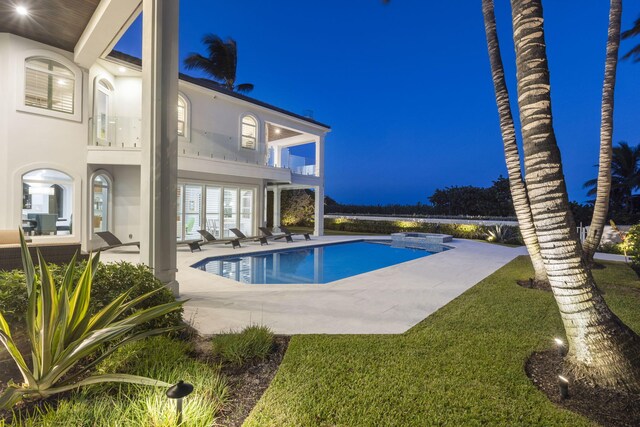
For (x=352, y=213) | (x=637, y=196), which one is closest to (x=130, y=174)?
(x=352, y=213)

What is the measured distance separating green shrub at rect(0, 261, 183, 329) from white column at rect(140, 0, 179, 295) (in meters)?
1.45

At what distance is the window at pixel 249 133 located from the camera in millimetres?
16547

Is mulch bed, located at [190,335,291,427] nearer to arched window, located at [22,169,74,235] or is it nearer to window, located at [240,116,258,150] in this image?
arched window, located at [22,169,74,235]

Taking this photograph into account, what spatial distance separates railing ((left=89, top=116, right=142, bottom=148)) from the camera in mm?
11789

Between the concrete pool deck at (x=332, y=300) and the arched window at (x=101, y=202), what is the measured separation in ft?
14.9

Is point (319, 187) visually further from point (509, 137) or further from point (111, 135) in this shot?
point (509, 137)

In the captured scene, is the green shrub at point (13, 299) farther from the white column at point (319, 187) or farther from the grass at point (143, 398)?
the white column at point (319, 187)

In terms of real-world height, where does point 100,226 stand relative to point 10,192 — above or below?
below

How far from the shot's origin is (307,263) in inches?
480

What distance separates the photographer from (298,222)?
2741 centimetres

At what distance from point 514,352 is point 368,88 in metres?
100

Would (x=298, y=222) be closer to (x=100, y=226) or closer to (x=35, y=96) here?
(x=100, y=226)

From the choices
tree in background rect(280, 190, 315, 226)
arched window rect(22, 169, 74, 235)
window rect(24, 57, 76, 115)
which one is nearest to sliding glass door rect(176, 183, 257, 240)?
arched window rect(22, 169, 74, 235)

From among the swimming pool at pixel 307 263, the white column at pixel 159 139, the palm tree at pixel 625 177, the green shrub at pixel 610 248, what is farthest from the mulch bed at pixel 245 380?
the palm tree at pixel 625 177
